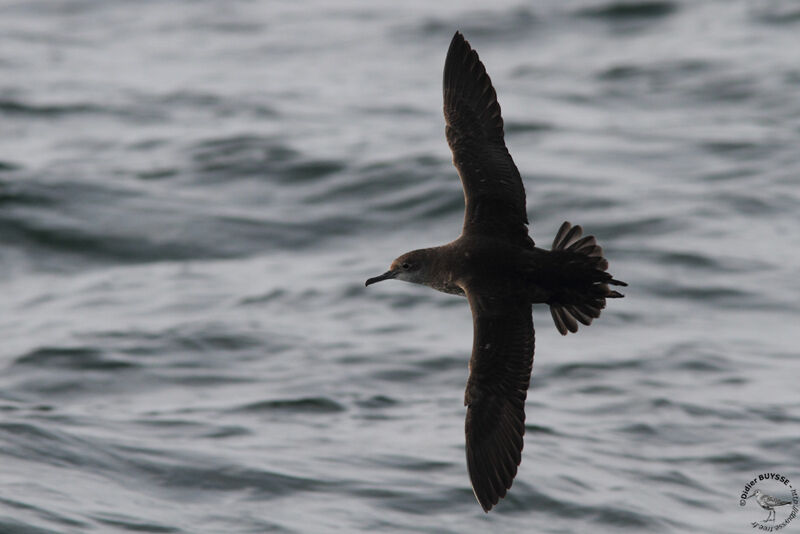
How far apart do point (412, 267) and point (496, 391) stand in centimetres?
82

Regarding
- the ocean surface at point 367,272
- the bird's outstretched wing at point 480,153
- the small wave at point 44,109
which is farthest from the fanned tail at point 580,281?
the small wave at point 44,109

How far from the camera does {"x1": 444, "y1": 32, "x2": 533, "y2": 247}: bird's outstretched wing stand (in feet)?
23.1

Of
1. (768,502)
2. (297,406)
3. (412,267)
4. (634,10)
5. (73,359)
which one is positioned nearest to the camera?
(412,267)

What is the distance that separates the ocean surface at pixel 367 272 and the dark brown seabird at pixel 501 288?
181 cm

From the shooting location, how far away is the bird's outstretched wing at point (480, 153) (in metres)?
7.03

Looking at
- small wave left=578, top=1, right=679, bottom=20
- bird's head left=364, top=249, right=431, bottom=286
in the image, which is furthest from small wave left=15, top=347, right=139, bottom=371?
small wave left=578, top=1, right=679, bottom=20

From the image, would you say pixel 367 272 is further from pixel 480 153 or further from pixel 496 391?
pixel 496 391

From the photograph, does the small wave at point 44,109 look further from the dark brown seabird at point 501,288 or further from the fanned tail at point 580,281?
the fanned tail at point 580,281

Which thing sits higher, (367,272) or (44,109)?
(44,109)

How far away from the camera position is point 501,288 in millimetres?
6789

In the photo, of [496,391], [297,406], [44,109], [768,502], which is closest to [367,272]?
[297,406]

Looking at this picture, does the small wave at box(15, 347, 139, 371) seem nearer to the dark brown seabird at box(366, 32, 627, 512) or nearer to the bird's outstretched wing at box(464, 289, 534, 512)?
the dark brown seabird at box(366, 32, 627, 512)

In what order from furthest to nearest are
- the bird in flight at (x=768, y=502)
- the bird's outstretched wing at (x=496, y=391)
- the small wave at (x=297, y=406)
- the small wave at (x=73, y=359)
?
the small wave at (x=73, y=359) < the small wave at (x=297, y=406) < the bird in flight at (x=768, y=502) < the bird's outstretched wing at (x=496, y=391)

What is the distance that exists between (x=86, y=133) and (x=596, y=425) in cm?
940
